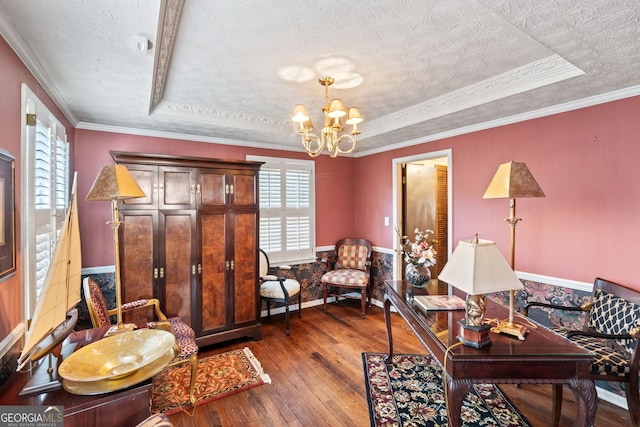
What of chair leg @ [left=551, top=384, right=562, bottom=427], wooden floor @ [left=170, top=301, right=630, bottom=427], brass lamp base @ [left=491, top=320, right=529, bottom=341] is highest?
brass lamp base @ [left=491, top=320, right=529, bottom=341]

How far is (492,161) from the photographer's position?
10.5ft

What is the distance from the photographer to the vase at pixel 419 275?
8.30 feet

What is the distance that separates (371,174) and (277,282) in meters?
2.26

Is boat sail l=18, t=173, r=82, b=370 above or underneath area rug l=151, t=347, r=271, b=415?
above

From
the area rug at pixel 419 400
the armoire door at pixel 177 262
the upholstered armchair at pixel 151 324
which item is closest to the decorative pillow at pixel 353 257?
the area rug at pixel 419 400

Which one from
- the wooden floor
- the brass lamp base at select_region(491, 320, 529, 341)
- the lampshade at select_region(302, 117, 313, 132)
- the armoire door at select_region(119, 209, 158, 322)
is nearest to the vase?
the brass lamp base at select_region(491, 320, 529, 341)

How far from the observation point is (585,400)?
1.43 m

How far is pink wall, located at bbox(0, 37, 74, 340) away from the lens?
4.84ft

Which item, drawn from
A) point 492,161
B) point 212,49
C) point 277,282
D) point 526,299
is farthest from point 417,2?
point 277,282

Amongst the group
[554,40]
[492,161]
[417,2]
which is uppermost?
[417,2]

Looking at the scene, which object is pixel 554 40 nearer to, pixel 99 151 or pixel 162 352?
pixel 162 352

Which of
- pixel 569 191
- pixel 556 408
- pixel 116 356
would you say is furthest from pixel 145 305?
pixel 569 191

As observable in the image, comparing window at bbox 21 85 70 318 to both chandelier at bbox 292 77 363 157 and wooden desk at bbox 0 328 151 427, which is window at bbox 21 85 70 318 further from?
chandelier at bbox 292 77 363 157

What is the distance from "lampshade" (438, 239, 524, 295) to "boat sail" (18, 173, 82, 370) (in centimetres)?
187
